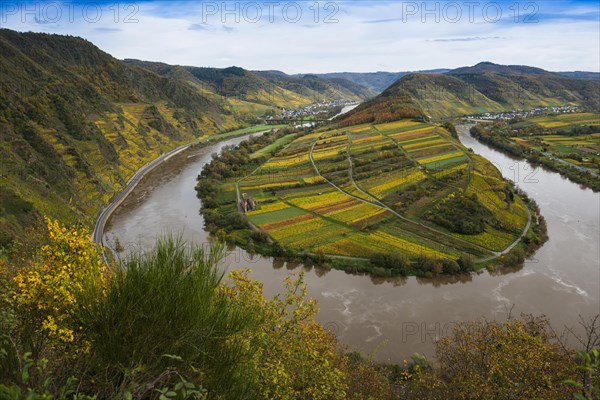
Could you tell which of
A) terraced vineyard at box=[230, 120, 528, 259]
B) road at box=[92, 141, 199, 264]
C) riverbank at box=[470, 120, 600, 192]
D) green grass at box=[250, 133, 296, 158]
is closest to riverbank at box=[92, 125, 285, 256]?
road at box=[92, 141, 199, 264]

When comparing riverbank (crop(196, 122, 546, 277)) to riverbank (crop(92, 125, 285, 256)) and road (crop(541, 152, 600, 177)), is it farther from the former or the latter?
road (crop(541, 152, 600, 177))

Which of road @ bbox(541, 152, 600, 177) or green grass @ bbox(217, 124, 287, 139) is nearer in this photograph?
road @ bbox(541, 152, 600, 177)

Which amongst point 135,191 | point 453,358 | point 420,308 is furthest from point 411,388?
point 135,191

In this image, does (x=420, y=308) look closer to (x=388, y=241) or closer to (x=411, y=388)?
(x=388, y=241)

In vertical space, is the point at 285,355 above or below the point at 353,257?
above

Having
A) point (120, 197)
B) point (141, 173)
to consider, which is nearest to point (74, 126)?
point (141, 173)

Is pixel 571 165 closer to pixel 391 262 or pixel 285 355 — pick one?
pixel 391 262
